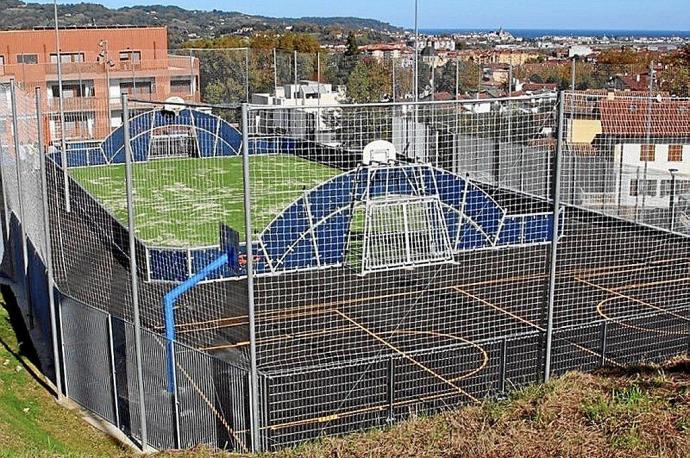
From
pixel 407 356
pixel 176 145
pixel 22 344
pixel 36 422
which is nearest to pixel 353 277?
pixel 22 344

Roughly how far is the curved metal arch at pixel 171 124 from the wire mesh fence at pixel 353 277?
296 cm

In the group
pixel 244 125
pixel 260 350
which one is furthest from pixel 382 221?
pixel 244 125

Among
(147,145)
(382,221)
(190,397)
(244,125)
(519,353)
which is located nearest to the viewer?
(244,125)

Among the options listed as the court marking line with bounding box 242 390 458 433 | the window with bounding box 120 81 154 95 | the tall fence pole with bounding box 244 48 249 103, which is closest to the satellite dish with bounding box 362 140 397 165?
the court marking line with bounding box 242 390 458 433

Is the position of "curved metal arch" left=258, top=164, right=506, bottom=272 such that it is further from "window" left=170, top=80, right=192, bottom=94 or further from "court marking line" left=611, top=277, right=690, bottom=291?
"window" left=170, top=80, right=192, bottom=94

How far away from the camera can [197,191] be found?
2105 cm

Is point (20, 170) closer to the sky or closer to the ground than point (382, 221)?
closer to the sky

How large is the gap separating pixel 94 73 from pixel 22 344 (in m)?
23.1

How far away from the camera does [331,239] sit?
1393 cm

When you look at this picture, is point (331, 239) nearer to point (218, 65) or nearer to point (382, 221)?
point (382, 221)

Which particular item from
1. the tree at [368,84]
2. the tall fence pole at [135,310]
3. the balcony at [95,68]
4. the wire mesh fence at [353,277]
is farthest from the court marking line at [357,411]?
the balcony at [95,68]

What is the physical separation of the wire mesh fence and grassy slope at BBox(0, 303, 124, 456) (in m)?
0.25

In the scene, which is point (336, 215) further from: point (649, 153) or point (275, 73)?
point (275, 73)

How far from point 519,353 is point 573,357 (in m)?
0.73
